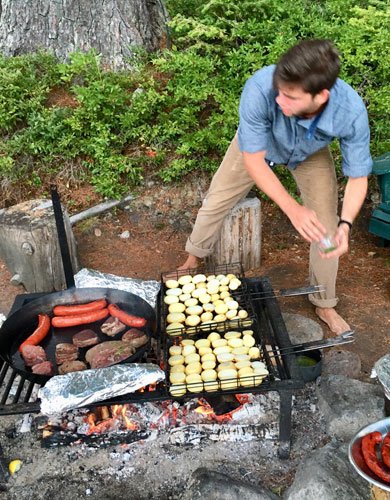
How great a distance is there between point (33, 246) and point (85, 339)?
5.39 ft

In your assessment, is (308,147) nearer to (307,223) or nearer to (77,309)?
(307,223)

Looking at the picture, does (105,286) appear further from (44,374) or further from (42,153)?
(42,153)

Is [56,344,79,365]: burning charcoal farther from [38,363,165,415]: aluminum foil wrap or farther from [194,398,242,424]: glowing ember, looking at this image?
[194,398,242,424]: glowing ember

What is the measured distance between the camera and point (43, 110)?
242 inches

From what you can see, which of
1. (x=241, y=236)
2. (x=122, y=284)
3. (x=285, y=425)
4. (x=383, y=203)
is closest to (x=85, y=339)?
(x=122, y=284)

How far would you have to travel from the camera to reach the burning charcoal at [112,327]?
138 inches

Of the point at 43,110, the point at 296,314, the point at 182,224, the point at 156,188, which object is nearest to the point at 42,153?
the point at 43,110

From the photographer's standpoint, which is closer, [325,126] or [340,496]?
[340,496]

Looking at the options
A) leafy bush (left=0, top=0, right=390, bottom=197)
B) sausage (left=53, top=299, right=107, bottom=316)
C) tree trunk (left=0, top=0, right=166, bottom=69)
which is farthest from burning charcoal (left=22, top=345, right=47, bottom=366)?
tree trunk (left=0, top=0, right=166, bottom=69)

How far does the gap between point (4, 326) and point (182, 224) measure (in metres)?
2.86

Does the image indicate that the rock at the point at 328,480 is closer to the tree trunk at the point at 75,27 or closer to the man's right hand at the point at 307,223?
the man's right hand at the point at 307,223

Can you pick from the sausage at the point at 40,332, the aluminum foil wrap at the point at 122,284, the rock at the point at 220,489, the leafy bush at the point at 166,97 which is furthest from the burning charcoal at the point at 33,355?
the leafy bush at the point at 166,97

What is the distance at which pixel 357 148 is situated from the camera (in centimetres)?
336

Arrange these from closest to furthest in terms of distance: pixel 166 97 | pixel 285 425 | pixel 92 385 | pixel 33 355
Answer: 1. pixel 92 385
2. pixel 285 425
3. pixel 33 355
4. pixel 166 97
